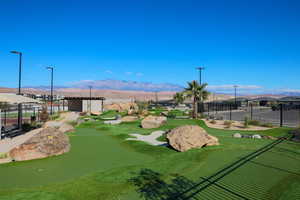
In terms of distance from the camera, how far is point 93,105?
39.1m

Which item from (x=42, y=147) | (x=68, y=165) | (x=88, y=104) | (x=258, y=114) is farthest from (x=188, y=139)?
(x=88, y=104)

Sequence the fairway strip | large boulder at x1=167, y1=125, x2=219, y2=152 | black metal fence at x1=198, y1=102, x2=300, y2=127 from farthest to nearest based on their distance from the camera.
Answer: black metal fence at x1=198, y1=102, x2=300, y2=127 < large boulder at x1=167, y1=125, x2=219, y2=152 < the fairway strip

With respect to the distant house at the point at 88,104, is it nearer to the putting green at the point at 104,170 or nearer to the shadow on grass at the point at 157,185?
the putting green at the point at 104,170

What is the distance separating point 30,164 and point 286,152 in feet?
33.0

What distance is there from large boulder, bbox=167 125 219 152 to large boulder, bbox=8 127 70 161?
16.1 feet

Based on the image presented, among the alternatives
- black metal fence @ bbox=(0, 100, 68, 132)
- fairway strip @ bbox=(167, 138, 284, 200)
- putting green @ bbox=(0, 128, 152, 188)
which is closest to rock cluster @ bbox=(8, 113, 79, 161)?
putting green @ bbox=(0, 128, 152, 188)

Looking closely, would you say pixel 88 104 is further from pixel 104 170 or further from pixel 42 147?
pixel 104 170

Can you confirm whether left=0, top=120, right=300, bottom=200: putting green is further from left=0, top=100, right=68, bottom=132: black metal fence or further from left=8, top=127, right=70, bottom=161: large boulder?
left=0, top=100, right=68, bottom=132: black metal fence

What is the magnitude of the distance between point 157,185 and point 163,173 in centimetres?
104

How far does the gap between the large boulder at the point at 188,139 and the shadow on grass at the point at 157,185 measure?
11.7 ft

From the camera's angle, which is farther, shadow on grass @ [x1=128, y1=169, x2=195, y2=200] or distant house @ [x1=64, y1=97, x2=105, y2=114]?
distant house @ [x1=64, y1=97, x2=105, y2=114]

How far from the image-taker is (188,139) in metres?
10.6

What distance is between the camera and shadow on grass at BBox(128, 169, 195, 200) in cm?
551

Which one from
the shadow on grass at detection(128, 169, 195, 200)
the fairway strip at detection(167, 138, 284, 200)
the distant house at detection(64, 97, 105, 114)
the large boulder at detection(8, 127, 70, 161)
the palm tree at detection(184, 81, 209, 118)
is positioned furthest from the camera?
the distant house at detection(64, 97, 105, 114)
